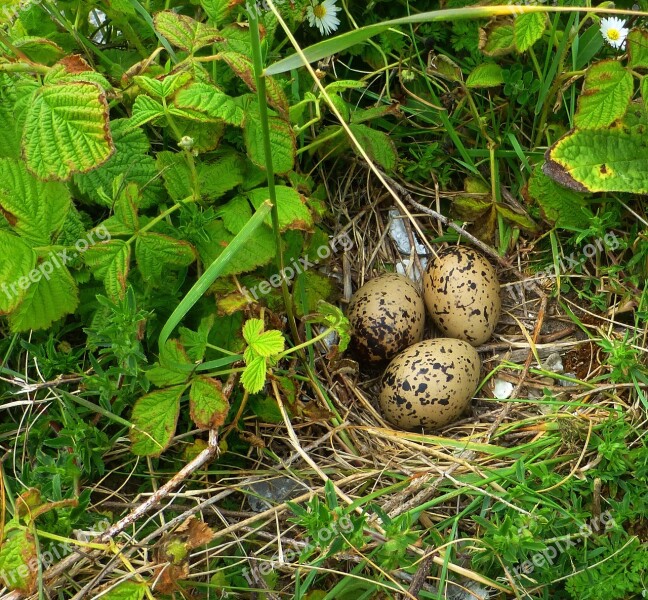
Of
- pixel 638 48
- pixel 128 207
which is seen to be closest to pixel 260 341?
pixel 128 207

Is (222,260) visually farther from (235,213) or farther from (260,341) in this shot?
(235,213)

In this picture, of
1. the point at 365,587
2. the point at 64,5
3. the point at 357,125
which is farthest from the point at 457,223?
the point at 64,5

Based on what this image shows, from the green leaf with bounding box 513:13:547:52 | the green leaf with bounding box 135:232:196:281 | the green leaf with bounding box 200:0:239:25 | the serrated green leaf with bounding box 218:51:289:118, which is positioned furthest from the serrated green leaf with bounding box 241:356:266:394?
the green leaf with bounding box 513:13:547:52

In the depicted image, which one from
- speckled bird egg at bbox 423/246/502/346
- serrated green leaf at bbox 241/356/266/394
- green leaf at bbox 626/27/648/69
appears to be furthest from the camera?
speckled bird egg at bbox 423/246/502/346

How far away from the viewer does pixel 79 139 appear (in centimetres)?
172

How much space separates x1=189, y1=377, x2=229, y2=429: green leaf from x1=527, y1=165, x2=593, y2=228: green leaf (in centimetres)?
124

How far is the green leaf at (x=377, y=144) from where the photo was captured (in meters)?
2.31

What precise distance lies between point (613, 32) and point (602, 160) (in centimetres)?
41

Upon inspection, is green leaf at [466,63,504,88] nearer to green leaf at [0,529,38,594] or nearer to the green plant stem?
the green plant stem

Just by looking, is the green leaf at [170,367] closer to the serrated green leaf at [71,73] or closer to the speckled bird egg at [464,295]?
the serrated green leaf at [71,73]

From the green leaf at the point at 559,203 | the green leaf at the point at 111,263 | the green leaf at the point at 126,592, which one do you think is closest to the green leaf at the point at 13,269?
the green leaf at the point at 111,263

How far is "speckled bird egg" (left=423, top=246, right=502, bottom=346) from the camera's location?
7.63 ft

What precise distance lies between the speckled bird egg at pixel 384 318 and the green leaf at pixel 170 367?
2.20ft

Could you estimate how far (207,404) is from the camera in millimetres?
1886
